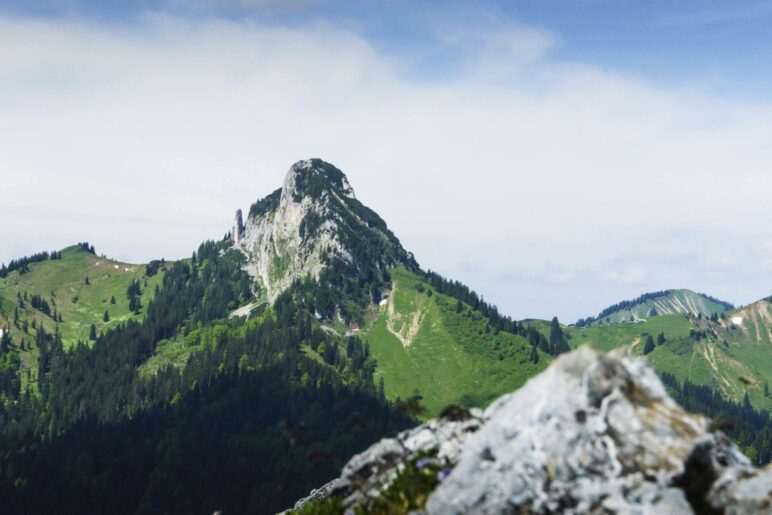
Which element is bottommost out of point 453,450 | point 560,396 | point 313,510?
point 313,510

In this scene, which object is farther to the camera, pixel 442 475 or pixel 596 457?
pixel 442 475

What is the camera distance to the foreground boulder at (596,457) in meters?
22.8

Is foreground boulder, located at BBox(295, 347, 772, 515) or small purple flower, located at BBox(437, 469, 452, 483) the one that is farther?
small purple flower, located at BBox(437, 469, 452, 483)

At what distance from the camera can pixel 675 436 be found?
23.3 metres

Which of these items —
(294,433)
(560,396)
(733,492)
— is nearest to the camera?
(733,492)

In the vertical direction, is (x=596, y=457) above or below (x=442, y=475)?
above

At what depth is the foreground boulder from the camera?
74.7 feet

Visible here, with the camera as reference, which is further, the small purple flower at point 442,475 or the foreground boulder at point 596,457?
the small purple flower at point 442,475

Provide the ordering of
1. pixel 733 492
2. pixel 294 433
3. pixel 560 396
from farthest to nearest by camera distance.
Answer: pixel 294 433, pixel 560 396, pixel 733 492

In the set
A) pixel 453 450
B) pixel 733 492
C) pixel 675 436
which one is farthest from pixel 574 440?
pixel 453 450

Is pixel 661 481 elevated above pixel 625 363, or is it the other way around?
pixel 625 363

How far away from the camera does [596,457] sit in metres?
23.6

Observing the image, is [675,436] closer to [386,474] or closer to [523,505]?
[523,505]

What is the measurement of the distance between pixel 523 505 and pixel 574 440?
2449 mm
